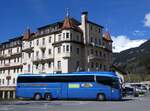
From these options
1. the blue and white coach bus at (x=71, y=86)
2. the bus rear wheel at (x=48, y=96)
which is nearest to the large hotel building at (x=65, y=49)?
the blue and white coach bus at (x=71, y=86)

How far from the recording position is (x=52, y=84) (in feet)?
A: 147

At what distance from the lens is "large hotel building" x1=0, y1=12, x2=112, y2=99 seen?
267 ft

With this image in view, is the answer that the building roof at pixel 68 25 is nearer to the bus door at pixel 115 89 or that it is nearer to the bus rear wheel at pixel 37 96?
the bus rear wheel at pixel 37 96

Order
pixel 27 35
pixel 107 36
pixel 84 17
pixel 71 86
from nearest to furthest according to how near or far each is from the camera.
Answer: pixel 71 86, pixel 84 17, pixel 27 35, pixel 107 36

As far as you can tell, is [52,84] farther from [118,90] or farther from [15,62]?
[15,62]

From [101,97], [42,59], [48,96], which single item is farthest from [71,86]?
[42,59]

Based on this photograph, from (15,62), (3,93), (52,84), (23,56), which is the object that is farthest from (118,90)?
(15,62)

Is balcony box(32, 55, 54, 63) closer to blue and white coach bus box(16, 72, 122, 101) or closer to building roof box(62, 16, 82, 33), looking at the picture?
→ building roof box(62, 16, 82, 33)

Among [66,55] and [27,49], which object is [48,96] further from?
[27,49]

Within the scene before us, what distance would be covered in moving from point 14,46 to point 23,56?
10.5 metres

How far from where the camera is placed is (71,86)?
4438 centimetres

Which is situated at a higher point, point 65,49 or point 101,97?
point 65,49

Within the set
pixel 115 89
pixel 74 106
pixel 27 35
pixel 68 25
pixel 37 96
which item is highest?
pixel 68 25

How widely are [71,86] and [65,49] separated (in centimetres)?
3702
